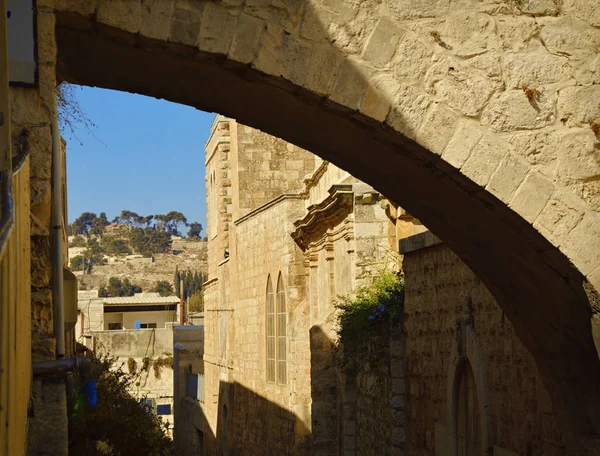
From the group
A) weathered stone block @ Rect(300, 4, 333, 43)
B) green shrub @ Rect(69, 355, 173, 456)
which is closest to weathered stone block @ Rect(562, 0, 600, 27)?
weathered stone block @ Rect(300, 4, 333, 43)

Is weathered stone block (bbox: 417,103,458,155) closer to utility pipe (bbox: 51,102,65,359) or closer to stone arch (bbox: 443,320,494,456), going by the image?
utility pipe (bbox: 51,102,65,359)

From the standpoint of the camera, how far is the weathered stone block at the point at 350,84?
5207mm

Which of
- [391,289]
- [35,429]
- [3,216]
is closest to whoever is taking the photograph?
[3,216]

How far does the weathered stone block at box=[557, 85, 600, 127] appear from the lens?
18.0 ft

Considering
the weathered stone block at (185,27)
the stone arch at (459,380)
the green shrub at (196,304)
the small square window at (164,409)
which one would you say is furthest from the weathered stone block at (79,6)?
the green shrub at (196,304)

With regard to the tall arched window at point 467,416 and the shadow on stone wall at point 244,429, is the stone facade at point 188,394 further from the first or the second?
the tall arched window at point 467,416

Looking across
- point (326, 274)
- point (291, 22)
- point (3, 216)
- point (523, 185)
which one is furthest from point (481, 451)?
point (326, 274)

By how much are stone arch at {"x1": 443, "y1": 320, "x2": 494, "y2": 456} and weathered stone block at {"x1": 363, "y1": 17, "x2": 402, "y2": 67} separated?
3.75m

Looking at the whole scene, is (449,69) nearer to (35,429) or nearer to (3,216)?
(35,429)

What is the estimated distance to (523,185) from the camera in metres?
5.33

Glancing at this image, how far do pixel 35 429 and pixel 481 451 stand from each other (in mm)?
4836

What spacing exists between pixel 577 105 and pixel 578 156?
0.92 ft

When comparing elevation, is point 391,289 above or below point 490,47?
below

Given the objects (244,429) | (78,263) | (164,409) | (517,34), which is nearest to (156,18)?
(517,34)
